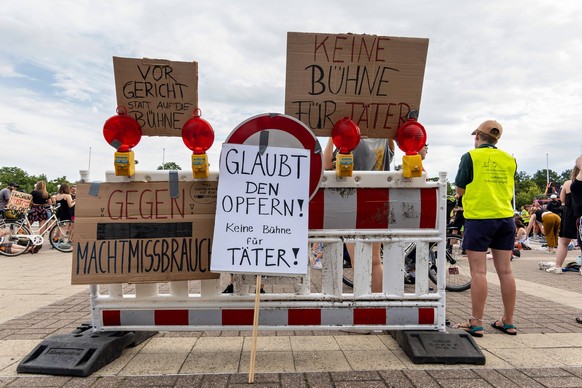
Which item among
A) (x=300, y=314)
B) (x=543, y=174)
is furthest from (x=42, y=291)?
(x=543, y=174)

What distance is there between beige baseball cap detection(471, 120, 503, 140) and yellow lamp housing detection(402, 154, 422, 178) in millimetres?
1223

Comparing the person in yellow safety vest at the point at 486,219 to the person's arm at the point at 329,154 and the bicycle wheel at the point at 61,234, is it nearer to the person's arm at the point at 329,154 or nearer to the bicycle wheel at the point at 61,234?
the person's arm at the point at 329,154

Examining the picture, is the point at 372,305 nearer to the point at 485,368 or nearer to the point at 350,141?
the point at 485,368

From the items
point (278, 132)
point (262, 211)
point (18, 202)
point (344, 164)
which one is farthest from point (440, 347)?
point (18, 202)

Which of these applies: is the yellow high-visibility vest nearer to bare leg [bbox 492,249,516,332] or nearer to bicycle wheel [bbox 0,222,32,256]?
bare leg [bbox 492,249,516,332]

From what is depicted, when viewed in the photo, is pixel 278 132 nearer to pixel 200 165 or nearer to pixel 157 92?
pixel 200 165

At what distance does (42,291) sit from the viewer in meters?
5.56

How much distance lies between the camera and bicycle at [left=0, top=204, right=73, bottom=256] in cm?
1015

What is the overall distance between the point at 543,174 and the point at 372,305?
4967 inches

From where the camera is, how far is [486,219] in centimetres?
362

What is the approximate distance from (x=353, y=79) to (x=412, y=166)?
77 centimetres

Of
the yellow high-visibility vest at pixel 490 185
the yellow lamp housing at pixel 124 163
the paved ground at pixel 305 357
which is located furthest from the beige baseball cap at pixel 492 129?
the yellow lamp housing at pixel 124 163

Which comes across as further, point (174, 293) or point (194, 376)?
point (174, 293)

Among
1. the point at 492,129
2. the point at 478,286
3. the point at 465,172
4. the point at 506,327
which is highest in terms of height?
the point at 492,129
